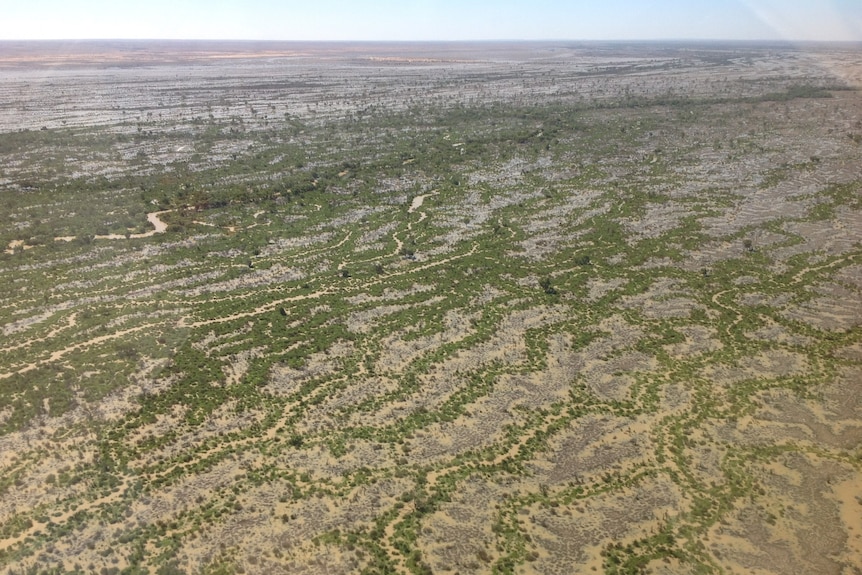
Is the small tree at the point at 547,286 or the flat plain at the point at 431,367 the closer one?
the flat plain at the point at 431,367

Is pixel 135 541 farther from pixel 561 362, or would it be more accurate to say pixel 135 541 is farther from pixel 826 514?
pixel 826 514

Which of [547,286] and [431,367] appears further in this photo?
Result: [547,286]

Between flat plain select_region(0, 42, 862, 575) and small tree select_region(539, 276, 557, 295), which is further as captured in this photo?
small tree select_region(539, 276, 557, 295)

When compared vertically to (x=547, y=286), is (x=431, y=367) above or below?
below

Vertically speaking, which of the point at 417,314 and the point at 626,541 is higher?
the point at 417,314

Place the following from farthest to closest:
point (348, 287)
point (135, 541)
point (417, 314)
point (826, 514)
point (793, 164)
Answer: point (793, 164) → point (348, 287) → point (417, 314) → point (826, 514) → point (135, 541)

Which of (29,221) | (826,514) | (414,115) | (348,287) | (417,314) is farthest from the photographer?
(414,115)

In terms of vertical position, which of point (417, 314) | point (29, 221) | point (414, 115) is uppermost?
point (414, 115)

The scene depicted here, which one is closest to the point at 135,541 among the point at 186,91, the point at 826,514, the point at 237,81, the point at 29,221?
the point at 826,514
